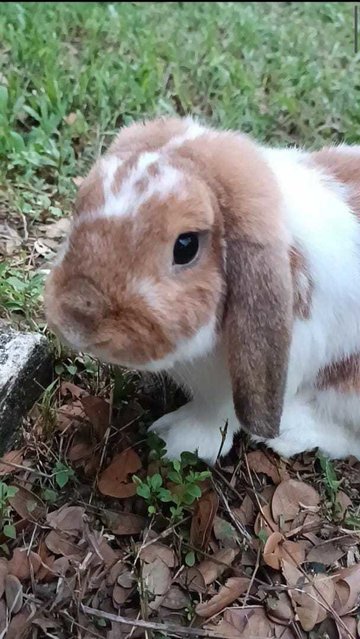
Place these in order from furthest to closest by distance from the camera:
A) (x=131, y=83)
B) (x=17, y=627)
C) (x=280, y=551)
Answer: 1. (x=131, y=83)
2. (x=280, y=551)
3. (x=17, y=627)

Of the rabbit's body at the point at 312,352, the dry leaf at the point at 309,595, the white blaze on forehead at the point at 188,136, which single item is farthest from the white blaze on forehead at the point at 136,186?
the dry leaf at the point at 309,595

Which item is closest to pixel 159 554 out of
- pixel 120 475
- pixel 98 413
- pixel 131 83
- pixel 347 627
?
pixel 120 475

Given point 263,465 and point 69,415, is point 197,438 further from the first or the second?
point 69,415

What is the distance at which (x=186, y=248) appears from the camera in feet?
6.25

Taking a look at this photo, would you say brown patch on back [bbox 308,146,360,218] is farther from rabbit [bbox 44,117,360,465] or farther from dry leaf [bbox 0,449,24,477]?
dry leaf [bbox 0,449,24,477]

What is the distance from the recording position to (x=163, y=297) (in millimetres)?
1854

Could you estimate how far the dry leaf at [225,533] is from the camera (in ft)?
7.98

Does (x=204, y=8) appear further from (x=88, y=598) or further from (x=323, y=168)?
(x=88, y=598)

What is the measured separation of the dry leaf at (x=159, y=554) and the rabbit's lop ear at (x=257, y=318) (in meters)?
0.62

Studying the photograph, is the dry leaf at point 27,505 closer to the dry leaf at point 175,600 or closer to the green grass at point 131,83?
the dry leaf at point 175,600

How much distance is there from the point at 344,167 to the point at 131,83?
1.94 m

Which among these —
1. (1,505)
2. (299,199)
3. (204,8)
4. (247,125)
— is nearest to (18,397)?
(1,505)

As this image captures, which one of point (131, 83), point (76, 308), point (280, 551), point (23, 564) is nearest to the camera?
point (76, 308)

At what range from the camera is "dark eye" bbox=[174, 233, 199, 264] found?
1892mm
